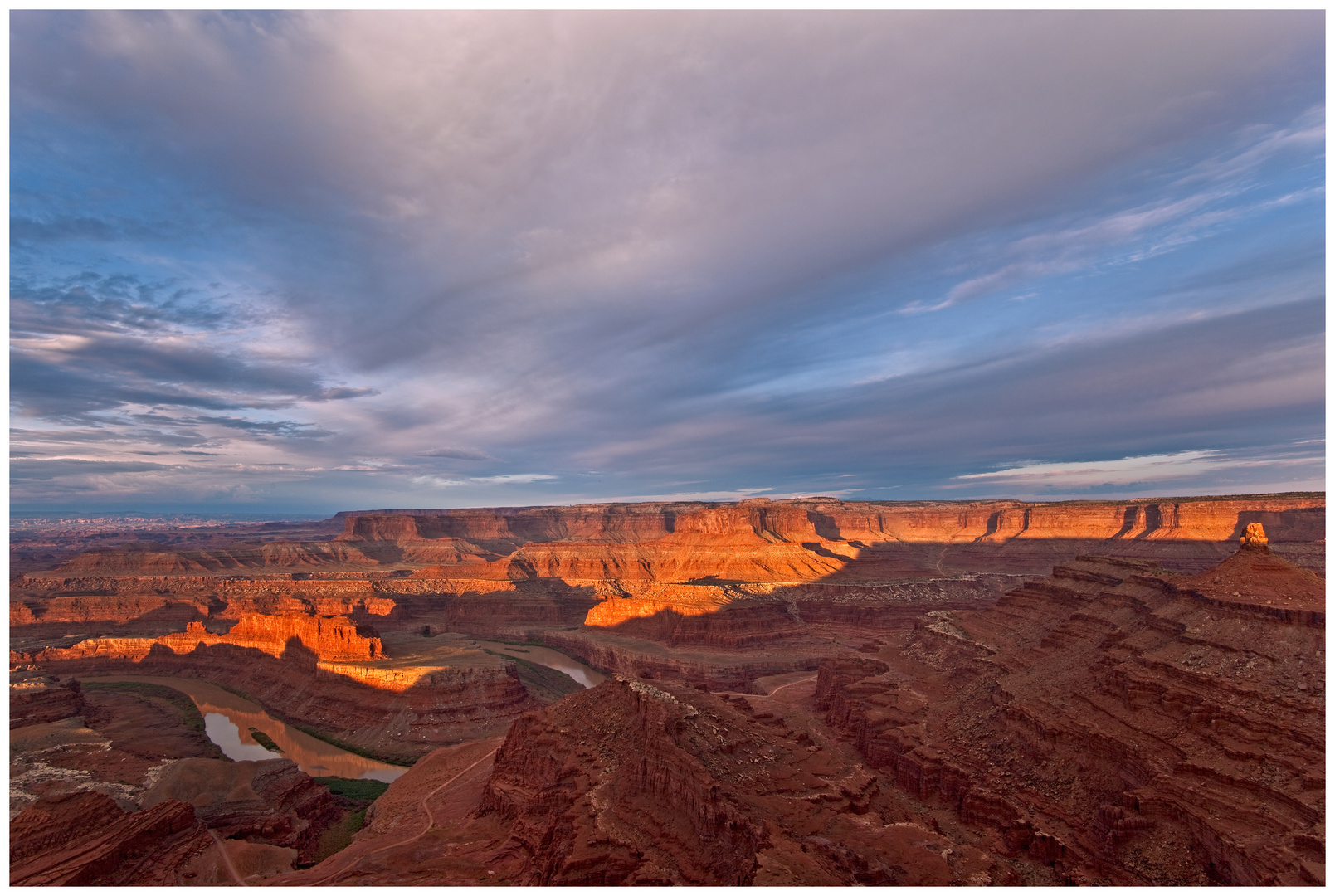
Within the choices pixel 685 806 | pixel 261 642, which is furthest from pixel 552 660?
pixel 685 806

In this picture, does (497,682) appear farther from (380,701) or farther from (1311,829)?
(1311,829)

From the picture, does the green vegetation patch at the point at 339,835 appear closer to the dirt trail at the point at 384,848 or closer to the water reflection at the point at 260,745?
the dirt trail at the point at 384,848

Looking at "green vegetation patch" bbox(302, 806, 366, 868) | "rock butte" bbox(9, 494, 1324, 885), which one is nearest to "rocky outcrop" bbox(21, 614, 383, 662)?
"rock butte" bbox(9, 494, 1324, 885)

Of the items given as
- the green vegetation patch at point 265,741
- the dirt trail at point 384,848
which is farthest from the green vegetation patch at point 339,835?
the green vegetation patch at point 265,741

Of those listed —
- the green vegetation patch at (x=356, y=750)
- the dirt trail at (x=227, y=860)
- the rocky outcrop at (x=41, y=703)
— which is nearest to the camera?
the dirt trail at (x=227, y=860)

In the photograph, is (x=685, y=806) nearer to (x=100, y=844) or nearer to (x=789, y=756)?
(x=789, y=756)

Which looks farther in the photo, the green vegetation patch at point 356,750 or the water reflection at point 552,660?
the water reflection at point 552,660
